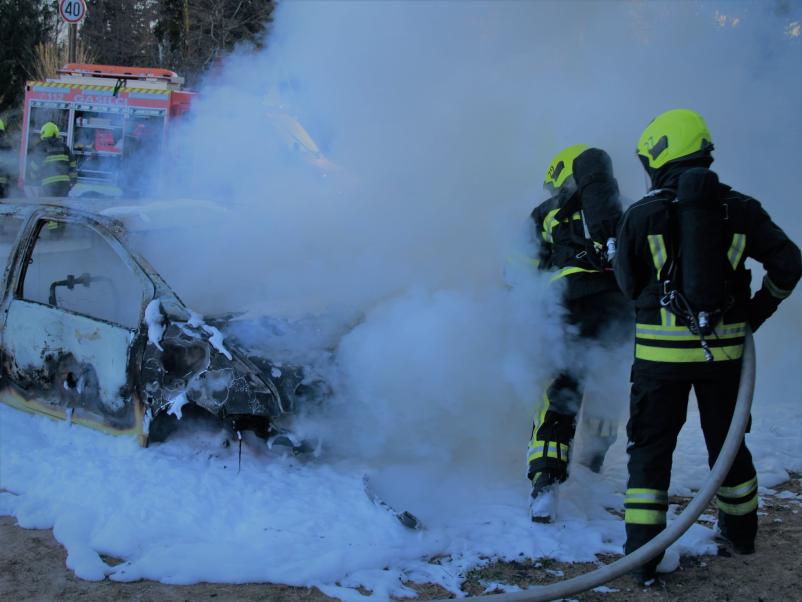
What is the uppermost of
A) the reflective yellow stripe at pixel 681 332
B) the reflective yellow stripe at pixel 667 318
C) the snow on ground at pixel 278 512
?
the reflective yellow stripe at pixel 667 318

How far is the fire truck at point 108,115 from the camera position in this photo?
11727 mm

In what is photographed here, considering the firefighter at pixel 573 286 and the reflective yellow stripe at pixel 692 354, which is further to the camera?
the firefighter at pixel 573 286

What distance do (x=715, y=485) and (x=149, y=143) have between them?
10641mm

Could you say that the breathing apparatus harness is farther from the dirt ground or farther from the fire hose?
the dirt ground

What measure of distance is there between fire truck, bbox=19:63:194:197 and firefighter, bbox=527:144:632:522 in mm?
8808

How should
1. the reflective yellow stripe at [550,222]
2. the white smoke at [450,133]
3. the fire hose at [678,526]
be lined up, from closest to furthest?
the fire hose at [678,526] < the reflective yellow stripe at [550,222] < the white smoke at [450,133]

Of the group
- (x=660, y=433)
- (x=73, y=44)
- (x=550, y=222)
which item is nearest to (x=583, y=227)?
(x=550, y=222)

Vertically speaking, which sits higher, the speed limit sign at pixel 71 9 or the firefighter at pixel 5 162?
the speed limit sign at pixel 71 9

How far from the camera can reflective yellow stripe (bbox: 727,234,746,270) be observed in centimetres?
304

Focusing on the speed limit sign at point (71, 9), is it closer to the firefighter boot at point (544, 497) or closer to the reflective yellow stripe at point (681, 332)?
the firefighter boot at point (544, 497)

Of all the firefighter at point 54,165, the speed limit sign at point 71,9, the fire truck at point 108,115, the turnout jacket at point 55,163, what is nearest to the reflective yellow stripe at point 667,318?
the firefighter at point 54,165

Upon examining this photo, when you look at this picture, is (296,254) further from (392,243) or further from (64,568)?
(64,568)

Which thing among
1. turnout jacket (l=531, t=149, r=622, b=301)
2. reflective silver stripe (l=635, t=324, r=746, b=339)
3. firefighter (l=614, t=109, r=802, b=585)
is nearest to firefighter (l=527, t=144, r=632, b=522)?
turnout jacket (l=531, t=149, r=622, b=301)

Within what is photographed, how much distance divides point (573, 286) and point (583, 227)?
311 millimetres
